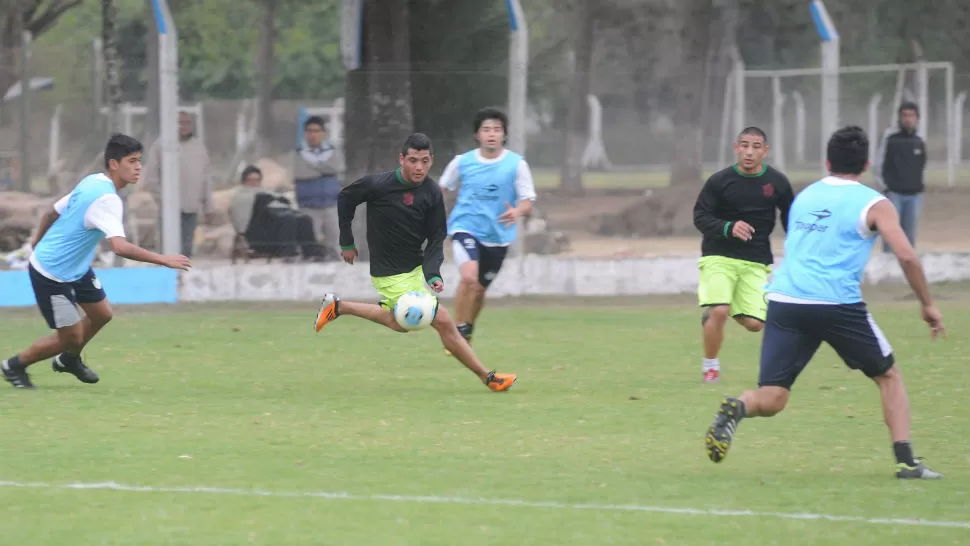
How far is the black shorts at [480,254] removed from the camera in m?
12.4

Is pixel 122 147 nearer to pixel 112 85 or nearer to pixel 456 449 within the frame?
pixel 456 449

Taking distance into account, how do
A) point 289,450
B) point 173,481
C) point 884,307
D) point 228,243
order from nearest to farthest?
point 173,481 < point 289,450 < point 884,307 < point 228,243

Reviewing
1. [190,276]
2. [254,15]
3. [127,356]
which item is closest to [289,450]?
[127,356]

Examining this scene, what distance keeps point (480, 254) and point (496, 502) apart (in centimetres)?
587

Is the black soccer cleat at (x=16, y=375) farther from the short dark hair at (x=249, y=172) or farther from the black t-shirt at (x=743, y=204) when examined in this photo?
the short dark hair at (x=249, y=172)

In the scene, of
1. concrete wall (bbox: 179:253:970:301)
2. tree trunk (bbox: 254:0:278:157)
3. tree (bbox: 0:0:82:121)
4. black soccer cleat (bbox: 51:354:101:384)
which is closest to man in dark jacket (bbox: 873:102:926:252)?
concrete wall (bbox: 179:253:970:301)

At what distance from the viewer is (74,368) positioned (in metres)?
10.5

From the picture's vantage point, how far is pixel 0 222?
18219 millimetres

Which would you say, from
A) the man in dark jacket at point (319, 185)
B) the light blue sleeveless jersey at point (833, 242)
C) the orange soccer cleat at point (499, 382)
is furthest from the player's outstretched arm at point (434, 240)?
the man in dark jacket at point (319, 185)

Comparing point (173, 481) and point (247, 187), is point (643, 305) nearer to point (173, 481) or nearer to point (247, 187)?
point (247, 187)

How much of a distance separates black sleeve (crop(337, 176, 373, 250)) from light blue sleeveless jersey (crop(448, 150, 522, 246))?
2.09 metres

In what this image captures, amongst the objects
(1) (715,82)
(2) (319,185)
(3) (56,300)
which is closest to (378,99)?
(2) (319,185)

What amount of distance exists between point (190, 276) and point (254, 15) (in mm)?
13911

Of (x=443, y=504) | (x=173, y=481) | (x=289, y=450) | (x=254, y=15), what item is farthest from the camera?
(x=254, y=15)
